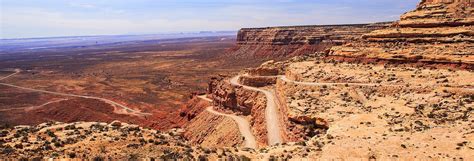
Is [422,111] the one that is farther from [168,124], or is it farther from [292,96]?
[168,124]

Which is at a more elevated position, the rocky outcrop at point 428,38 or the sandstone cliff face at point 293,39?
the rocky outcrop at point 428,38

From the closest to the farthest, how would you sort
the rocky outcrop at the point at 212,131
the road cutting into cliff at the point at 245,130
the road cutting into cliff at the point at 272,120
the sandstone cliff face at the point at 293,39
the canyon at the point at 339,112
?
the canyon at the point at 339,112
the road cutting into cliff at the point at 272,120
the road cutting into cliff at the point at 245,130
the rocky outcrop at the point at 212,131
the sandstone cliff face at the point at 293,39

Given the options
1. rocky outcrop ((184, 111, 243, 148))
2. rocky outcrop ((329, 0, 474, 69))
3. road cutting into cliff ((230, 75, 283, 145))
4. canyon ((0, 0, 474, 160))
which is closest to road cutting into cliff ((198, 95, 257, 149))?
canyon ((0, 0, 474, 160))

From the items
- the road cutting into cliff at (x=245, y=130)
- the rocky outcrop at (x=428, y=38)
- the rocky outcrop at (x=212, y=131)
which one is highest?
the rocky outcrop at (x=428, y=38)

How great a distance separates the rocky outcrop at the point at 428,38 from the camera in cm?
3947

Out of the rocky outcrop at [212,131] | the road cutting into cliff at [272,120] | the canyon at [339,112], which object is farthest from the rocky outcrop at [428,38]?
the rocky outcrop at [212,131]

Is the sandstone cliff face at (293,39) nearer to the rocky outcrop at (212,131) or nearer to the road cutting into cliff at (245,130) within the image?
the rocky outcrop at (212,131)

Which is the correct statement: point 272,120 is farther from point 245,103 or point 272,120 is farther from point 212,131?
point 212,131

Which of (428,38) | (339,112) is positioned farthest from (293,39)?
(339,112)

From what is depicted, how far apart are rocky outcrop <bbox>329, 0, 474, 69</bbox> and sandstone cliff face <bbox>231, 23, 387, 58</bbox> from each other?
7070 cm

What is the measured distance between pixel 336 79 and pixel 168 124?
25.6 metres

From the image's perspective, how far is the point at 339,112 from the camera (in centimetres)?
3083

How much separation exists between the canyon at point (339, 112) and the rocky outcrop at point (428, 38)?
4.2 inches

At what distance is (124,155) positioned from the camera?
67.5 feet
